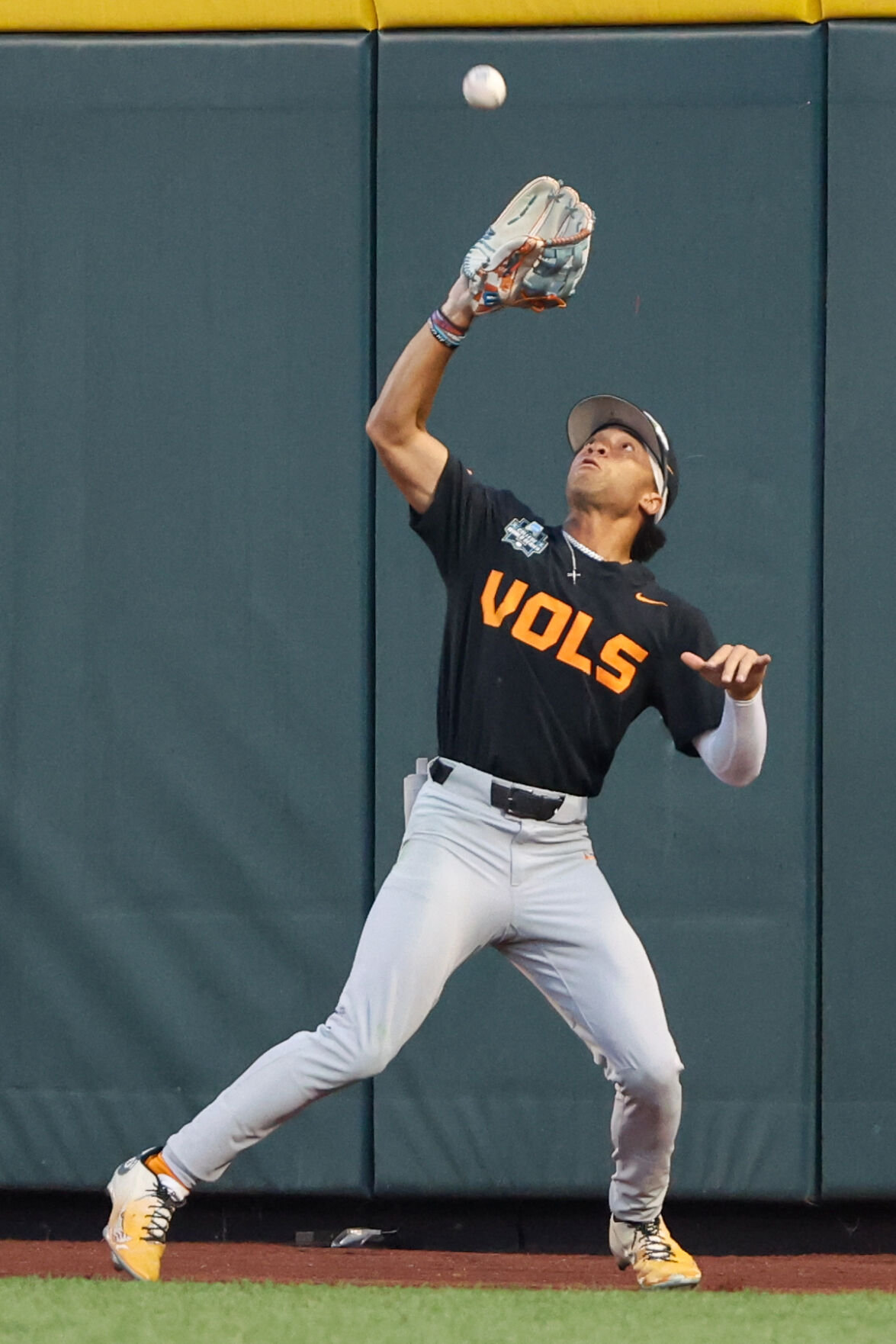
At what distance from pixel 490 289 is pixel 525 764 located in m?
0.92

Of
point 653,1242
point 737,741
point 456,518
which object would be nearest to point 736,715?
point 737,741

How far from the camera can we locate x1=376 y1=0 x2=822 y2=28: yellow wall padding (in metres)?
4.70

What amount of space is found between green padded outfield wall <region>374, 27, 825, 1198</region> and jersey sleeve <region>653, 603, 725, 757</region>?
1218mm

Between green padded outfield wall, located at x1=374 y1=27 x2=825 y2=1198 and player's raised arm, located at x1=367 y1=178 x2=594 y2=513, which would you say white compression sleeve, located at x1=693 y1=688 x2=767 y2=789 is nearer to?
player's raised arm, located at x1=367 y1=178 x2=594 y2=513

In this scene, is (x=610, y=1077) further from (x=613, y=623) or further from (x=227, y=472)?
(x=227, y=472)

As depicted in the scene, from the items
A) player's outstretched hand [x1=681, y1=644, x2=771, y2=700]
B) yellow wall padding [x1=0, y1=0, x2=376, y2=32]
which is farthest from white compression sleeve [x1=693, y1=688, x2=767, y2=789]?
yellow wall padding [x1=0, y1=0, x2=376, y2=32]

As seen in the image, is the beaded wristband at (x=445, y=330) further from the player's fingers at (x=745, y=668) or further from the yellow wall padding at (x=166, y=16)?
the yellow wall padding at (x=166, y=16)

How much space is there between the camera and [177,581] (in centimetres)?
480

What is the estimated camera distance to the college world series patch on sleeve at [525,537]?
350 centimetres

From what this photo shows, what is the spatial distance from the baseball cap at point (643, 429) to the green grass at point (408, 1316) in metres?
1.60

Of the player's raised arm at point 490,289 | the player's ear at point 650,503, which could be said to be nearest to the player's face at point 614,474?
the player's ear at point 650,503

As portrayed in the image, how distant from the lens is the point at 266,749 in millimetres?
4762

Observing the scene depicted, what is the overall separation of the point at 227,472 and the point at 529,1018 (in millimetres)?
1737

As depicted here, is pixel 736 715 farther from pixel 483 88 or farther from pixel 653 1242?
pixel 483 88
